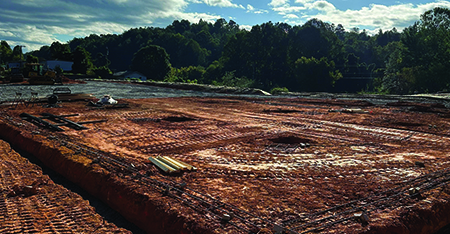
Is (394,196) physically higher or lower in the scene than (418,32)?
lower

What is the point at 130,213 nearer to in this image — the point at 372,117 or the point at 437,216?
the point at 437,216

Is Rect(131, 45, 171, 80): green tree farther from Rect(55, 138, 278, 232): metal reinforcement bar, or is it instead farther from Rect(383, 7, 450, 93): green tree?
Rect(55, 138, 278, 232): metal reinforcement bar

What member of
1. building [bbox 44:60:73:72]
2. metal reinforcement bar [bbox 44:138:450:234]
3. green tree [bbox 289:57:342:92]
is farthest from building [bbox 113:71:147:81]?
metal reinforcement bar [bbox 44:138:450:234]

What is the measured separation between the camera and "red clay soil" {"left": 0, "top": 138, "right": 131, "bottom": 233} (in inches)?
172

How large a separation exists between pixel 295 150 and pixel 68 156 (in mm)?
5437

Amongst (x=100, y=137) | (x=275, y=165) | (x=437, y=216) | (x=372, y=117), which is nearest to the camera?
(x=437, y=216)

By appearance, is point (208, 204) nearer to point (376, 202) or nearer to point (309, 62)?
point (376, 202)

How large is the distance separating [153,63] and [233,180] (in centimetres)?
7216

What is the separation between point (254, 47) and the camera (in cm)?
6675

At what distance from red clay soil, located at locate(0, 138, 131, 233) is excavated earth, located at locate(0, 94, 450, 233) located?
0.02m

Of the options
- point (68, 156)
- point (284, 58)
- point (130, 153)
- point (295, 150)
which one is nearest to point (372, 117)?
point (295, 150)

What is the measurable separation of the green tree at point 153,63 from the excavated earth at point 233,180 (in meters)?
65.5

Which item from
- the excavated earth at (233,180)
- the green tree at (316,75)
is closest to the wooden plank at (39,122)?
the excavated earth at (233,180)

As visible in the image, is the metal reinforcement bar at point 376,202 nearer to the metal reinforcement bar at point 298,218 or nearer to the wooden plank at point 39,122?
the metal reinforcement bar at point 298,218
